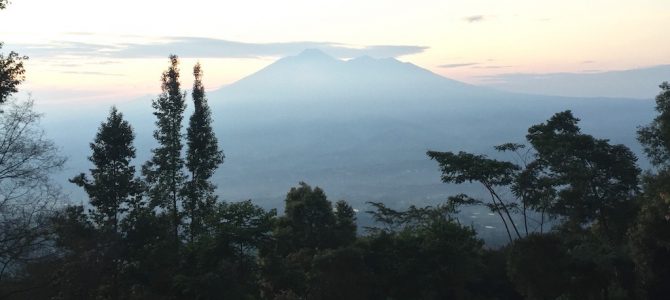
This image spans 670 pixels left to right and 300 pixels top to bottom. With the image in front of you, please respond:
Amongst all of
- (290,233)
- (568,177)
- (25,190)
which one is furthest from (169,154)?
(568,177)

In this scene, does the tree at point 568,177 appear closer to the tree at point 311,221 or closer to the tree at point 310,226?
the tree at point 310,226

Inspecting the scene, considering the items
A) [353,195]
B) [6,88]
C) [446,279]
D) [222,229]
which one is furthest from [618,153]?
[353,195]

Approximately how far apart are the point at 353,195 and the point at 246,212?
174 metres

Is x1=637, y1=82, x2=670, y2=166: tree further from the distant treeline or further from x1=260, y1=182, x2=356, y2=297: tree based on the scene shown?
x1=260, y1=182, x2=356, y2=297: tree

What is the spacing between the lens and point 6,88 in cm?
1091

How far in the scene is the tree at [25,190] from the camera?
957 centimetres

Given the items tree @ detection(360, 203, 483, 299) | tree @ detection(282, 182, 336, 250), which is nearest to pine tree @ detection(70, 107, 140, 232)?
tree @ detection(282, 182, 336, 250)

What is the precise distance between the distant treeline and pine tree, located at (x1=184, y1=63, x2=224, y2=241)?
0.06 m

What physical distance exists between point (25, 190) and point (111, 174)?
10925mm

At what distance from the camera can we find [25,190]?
1010 cm

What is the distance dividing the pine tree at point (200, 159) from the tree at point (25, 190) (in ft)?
45.9

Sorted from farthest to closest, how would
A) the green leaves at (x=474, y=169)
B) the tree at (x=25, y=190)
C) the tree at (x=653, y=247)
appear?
the green leaves at (x=474, y=169) < the tree at (x=653, y=247) < the tree at (x=25, y=190)

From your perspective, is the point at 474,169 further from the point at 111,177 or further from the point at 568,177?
the point at 111,177

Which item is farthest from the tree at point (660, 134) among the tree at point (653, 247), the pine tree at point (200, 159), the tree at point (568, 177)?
the pine tree at point (200, 159)
